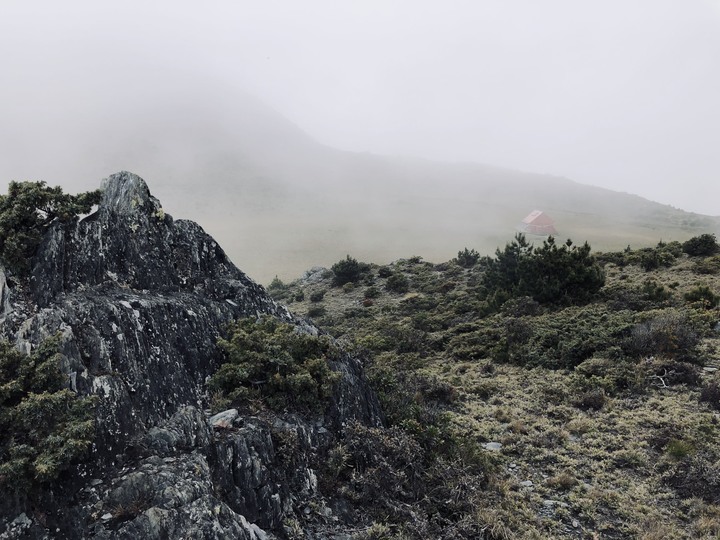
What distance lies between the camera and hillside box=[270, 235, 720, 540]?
884cm

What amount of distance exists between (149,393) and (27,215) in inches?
201

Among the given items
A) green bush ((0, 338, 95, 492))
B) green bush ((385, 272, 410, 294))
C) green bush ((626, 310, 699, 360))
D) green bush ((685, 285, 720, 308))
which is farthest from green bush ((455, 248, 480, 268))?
green bush ((0, 338, 95, 492))

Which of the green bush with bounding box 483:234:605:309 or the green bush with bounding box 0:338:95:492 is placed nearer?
the green bush with bounding box 0:338:95:492

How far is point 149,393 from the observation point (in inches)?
303

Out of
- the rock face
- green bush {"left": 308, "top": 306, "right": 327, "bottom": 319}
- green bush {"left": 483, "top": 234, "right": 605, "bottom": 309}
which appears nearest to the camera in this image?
the rock face

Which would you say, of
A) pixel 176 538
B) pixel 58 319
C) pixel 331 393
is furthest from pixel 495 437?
pixel 58 319

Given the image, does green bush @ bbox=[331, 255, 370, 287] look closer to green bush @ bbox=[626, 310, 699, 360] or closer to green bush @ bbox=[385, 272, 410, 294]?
green bush @ bbox=[385, 272, 410, 294]

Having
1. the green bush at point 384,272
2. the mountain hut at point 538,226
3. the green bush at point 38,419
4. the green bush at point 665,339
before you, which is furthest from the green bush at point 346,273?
the mountain hut at point 538,226

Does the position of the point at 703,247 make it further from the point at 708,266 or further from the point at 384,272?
the point at 384,272

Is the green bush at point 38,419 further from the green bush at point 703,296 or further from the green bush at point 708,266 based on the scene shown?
the green bush at point 708,266

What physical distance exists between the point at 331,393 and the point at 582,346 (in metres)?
13.3

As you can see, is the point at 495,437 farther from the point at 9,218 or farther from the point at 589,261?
the point at 589,261

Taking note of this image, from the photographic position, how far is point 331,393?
9648 mm

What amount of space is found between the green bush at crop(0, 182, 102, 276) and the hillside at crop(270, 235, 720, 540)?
7.94 meters
